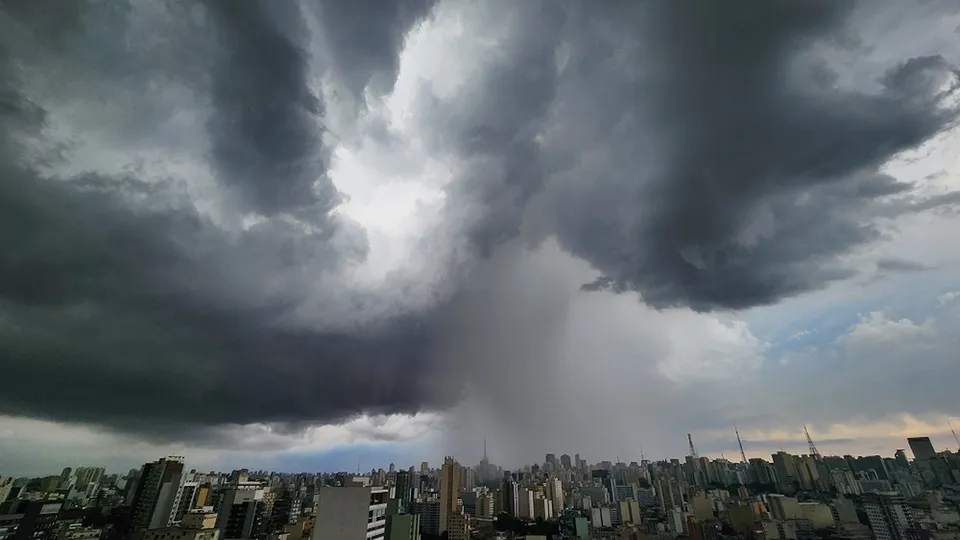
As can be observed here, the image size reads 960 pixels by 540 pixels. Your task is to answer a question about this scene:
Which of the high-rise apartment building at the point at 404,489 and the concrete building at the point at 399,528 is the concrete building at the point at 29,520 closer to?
the concrete building at the point at 399,528

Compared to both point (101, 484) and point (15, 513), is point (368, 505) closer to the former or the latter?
point (15, 513)

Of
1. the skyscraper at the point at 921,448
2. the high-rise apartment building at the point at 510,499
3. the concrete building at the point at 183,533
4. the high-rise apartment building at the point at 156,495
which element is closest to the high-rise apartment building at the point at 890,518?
the skyscraper at the point at 921,448

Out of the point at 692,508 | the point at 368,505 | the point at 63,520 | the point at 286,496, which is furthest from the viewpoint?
the point at 286,496

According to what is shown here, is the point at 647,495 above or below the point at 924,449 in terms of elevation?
below

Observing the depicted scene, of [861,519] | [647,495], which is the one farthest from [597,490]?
[861,519]

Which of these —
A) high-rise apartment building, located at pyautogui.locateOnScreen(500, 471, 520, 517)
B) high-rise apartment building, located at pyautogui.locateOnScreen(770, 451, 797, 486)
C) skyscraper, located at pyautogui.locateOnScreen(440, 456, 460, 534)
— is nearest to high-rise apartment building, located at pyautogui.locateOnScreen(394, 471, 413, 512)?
skyscraper, located at pyautogui.locateOnScreen(440, 456, 460, 534)

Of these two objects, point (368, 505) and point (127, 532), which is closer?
point (368, 505)

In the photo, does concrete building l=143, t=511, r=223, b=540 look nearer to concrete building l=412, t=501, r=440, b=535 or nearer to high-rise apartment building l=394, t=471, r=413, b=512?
concrete building l=412, t=501, r=440, b=535
